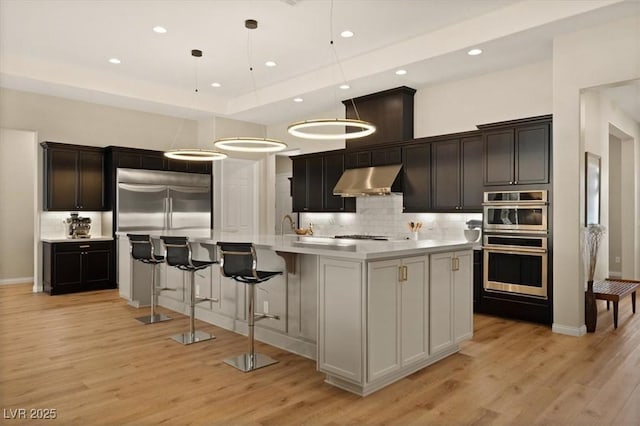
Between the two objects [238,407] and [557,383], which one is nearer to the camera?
[238,407]

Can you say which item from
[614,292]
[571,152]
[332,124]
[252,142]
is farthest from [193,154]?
[614,292]

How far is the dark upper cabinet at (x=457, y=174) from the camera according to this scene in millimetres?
5879

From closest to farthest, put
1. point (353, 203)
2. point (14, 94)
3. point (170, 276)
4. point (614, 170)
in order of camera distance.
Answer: point (170, 276), point (14, 94), point (353, 203), point (614, 170)

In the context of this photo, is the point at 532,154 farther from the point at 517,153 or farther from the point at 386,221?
the point at 386,221

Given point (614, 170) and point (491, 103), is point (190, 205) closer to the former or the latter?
point (491, 103)

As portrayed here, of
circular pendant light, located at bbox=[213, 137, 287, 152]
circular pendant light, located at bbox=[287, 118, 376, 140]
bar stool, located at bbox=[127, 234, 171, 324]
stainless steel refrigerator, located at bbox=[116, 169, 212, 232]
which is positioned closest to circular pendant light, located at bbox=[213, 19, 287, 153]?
circular pendant light, located at bbox=[213, 137, 287, 152]

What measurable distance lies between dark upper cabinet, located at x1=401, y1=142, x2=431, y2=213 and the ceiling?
105 centimetres

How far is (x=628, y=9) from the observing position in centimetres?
417

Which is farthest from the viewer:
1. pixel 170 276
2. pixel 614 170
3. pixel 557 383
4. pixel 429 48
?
pixel 614 170

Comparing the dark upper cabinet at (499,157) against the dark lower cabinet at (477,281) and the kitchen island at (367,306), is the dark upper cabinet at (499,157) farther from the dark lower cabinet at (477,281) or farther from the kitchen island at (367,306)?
the kitchen island at (367,306)

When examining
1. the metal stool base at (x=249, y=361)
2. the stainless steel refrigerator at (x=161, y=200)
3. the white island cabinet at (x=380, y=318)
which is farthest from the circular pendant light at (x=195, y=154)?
the white island cabinet at (x=380, y=318)

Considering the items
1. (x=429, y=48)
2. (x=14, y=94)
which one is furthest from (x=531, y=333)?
(x=14, y=94)

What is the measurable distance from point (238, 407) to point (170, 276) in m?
3.43

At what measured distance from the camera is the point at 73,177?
7.39m
